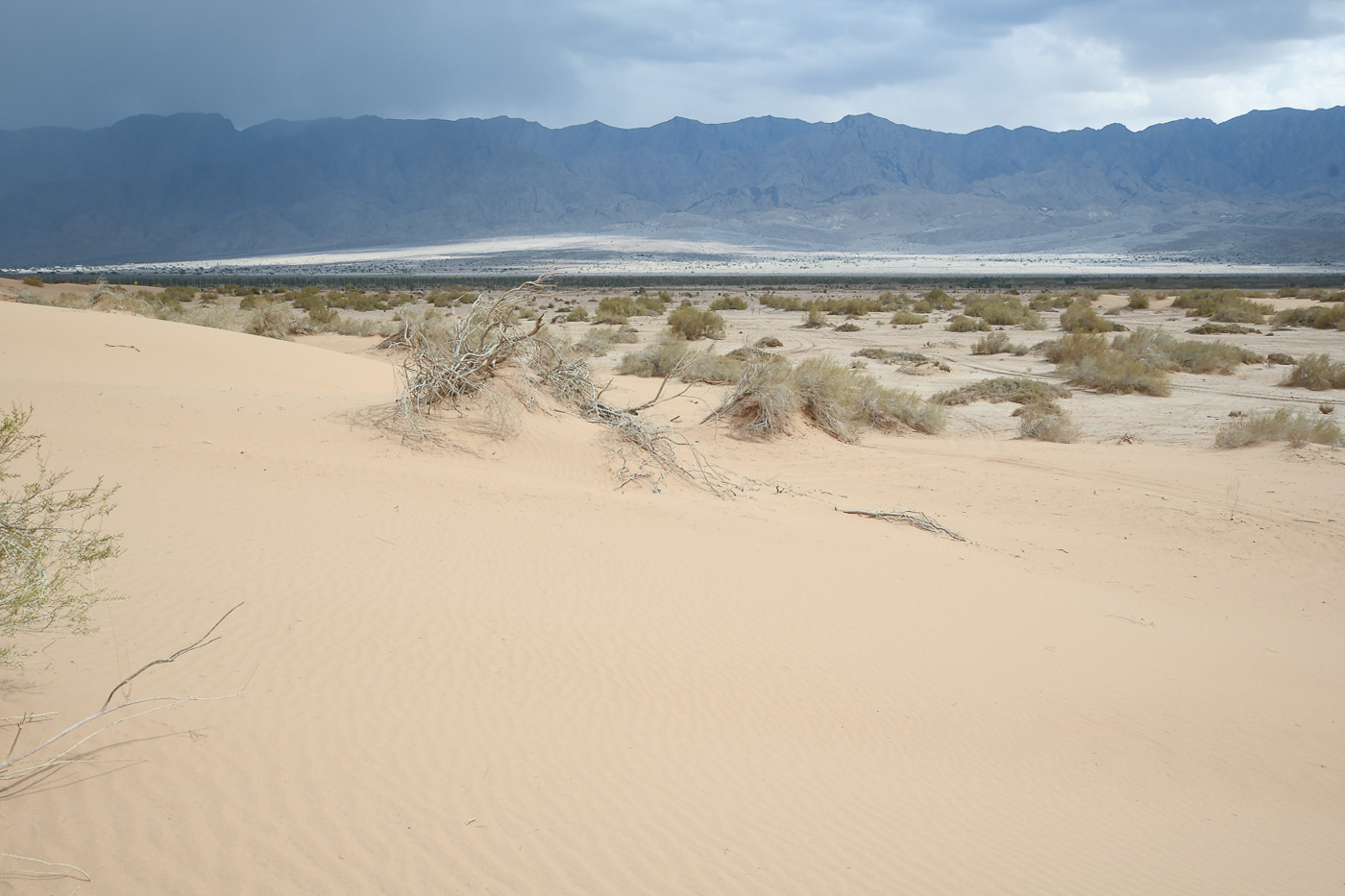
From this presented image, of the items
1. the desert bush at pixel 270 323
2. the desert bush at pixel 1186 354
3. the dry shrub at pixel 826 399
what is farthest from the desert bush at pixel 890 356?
the desert bush at pixel 270 323

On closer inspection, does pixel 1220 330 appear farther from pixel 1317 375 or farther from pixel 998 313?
pixel 1317 375

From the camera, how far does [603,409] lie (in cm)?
1116

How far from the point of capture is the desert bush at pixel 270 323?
76.9 feet

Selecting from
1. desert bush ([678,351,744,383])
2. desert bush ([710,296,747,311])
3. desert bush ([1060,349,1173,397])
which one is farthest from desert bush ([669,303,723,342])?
desert bush ([1060,349,1173,397])

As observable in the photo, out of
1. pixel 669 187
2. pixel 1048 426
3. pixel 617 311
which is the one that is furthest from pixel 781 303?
pixel 669 187

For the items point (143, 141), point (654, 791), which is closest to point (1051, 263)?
point (654, 791)

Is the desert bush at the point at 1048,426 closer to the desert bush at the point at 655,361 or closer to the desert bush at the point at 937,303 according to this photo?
the desert bush at the point at 655,361

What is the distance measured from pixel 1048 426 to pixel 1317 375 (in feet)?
28.0

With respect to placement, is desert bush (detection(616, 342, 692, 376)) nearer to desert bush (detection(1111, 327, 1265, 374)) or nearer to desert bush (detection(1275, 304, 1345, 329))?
desert bush (detection(1111, 327, 1265, 374))

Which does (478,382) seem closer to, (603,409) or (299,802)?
(603,409)

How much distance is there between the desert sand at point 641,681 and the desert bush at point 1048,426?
375 cm

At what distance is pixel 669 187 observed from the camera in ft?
570

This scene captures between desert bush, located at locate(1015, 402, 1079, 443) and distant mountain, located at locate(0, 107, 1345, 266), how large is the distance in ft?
382

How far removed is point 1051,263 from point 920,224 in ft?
142
